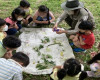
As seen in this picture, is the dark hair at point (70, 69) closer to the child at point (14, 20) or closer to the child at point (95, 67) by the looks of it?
the child at point (95, 67)

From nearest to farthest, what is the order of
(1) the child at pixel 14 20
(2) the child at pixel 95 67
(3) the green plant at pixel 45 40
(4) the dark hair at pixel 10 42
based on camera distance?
(4) the dark hair at pixel 10 42
(2) the child at pixel 95 67
(1) the child at pixel 14 20
(3) the green plant at pixel 45 40

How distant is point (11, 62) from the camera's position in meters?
2.21

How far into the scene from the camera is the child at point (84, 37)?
130 inches

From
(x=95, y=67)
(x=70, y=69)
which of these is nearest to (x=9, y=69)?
(x=70, y=69)

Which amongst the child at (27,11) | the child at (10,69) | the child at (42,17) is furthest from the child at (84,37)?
the child at (10,69)

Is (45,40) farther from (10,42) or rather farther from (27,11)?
(10,42)

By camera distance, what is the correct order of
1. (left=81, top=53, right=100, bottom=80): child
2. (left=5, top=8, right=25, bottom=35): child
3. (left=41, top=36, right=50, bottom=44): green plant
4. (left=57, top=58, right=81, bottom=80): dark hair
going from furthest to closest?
(left=41, top=36, right=50, bottom=44): green plant, (left=5, top=8, right=25, bottom=35): child, (left=81, top=53, right=100, bottom=80): child, (left=57, top=58, right=81, bottom=80): dark hair

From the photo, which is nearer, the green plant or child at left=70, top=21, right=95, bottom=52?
child at left=70, top=21, right=95, bottom=52

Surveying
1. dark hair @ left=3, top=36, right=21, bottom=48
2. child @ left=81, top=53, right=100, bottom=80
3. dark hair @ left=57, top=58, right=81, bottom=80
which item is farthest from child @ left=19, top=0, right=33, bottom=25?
dark hair @ left=57, top=58, right=81, bottom=80

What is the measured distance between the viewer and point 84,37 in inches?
138

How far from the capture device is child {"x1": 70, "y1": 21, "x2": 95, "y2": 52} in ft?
10.8

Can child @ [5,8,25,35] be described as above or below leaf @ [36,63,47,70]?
above

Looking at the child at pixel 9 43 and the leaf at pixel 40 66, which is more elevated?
the child at pixel 9 43

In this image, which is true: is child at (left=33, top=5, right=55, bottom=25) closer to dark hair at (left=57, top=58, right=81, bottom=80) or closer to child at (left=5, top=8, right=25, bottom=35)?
child at (left=5, top=8, right=25, bottom=35)
